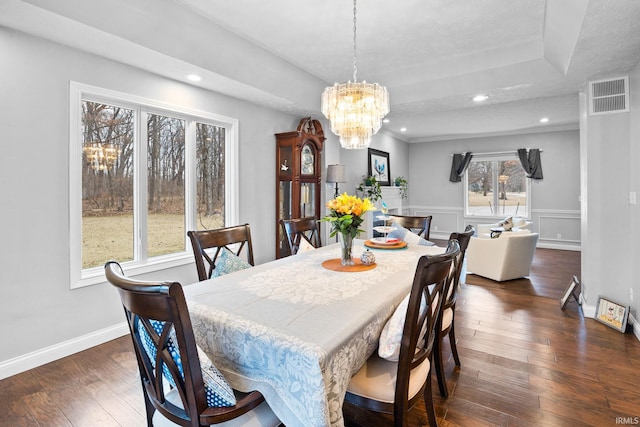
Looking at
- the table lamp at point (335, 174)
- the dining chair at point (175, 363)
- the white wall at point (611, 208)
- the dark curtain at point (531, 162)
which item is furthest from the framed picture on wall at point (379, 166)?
the dining chair at point (175, 363)

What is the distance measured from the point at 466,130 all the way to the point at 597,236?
14.9ft

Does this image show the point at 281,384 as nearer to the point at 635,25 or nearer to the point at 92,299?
the point at 92,299

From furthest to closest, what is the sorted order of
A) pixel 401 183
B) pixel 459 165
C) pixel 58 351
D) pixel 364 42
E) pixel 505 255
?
1. pixel 459 165
2. pixel 401 183
3. pixel 505 255
4. pixel 364 42
5. pixel 58 351

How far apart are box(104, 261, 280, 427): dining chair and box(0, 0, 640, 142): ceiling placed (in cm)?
206

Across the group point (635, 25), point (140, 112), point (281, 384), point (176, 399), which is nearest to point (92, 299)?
point (140, 112)

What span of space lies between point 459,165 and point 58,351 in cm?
811

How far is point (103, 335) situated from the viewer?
9.05 feet

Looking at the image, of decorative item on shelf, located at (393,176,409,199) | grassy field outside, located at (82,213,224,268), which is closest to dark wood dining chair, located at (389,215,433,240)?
grassy field outside, located at (82,213,224,268)

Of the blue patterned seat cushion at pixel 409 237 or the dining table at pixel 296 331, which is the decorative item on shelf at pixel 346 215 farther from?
the blue patterned seat cushion at pixel 409 237

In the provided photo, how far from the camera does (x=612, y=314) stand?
304 cm

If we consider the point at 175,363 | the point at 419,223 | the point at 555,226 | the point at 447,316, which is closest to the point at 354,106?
the point at 419,223

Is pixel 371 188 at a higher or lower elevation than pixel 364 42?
lower

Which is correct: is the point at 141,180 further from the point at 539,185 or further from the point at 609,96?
the point at 539,185

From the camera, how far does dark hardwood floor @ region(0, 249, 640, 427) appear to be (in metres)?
1.84
